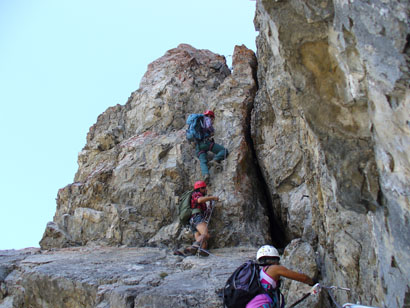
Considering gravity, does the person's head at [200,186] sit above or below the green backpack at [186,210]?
above

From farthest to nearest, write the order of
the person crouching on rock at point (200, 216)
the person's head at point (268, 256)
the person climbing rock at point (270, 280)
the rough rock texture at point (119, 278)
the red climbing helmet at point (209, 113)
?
the red climbing helmet at point (209, 113) < the person crouching on rock at point (200, 216) < the rough rock texture at point (119, 278) < the person's head at point (268, 256) < the person climbing rock at point (270, 280)

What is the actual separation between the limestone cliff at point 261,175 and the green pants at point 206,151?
0.98ft

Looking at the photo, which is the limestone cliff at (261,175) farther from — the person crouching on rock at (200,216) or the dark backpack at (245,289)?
the dark backpack at (245,289)

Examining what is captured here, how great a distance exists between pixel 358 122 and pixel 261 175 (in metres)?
8.33

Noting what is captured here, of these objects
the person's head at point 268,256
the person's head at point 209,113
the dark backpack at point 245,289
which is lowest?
the dark backpack at point 245,289

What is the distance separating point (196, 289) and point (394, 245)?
13.7 ft

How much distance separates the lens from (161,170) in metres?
13.2

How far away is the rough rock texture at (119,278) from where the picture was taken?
7582 mm

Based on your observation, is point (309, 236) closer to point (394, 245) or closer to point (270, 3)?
point (394, 245)

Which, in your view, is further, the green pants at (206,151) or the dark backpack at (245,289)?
the green pants at (206,151)

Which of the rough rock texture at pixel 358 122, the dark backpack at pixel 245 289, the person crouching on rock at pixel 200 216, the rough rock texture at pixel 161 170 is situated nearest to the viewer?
the rough rock texture at pixel 358 122

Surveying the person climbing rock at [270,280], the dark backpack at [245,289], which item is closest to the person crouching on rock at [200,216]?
the dark backpack at [245,289]

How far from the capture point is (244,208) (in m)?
11.7

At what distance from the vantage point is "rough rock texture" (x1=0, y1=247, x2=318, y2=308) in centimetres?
758
